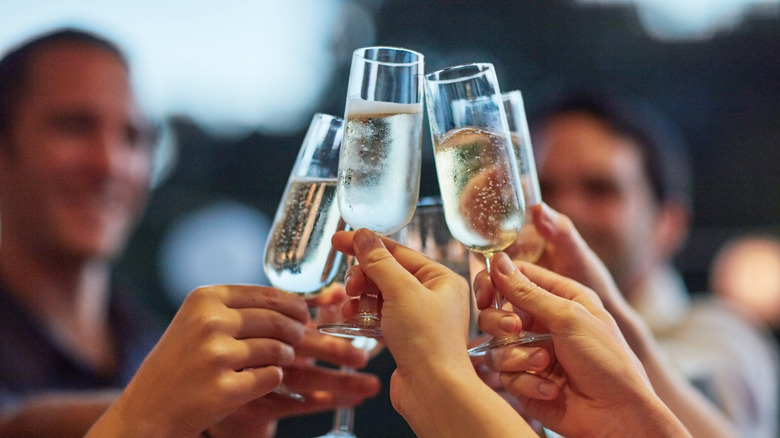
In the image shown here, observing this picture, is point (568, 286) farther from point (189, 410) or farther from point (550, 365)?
point (189, 410)

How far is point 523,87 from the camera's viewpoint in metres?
11.1

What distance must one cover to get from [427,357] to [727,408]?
203 centimetres

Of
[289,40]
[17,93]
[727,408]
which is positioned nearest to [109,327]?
[17,93]

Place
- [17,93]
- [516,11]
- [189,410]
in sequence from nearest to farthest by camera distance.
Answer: [189,410] → [17,93] → [516,11]

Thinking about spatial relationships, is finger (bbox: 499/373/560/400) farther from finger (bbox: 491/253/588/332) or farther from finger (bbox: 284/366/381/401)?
finger (bbox: 284/366/381/401)

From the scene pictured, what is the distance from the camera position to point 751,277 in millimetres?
7957

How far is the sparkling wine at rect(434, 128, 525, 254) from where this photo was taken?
1202 mm

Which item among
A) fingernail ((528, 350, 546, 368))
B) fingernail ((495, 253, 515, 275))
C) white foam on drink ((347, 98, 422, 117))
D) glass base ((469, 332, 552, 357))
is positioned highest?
white foam on drink ((347, 98, 422, 117))

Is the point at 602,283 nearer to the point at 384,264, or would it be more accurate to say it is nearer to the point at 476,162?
the point at 476,162

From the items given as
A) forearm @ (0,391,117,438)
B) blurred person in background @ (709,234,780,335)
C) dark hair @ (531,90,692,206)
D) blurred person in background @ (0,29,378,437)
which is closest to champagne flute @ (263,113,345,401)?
forearm @ (0,391,117,438)

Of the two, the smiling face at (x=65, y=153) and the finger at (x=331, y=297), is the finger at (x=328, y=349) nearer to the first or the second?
the finger at (x=331, y=297)

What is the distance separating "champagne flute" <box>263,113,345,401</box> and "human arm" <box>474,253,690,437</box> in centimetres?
34

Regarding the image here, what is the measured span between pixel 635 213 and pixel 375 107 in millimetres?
2004

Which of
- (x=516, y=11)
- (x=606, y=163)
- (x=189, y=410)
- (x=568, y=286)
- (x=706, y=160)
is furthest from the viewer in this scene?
(x=516, y=11)
